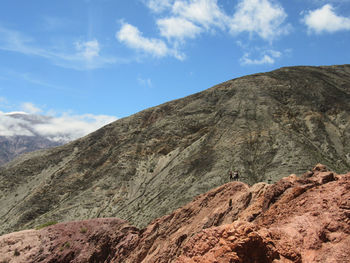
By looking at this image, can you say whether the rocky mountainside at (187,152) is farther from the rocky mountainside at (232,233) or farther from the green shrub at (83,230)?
the rocky mountainside at (232,233)

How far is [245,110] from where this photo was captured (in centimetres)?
6353

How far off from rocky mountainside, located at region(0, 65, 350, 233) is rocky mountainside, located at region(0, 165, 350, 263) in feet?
66.9

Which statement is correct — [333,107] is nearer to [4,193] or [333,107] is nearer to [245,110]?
[245,110]

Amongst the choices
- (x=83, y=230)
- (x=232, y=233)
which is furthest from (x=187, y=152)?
(x=232, y=233)

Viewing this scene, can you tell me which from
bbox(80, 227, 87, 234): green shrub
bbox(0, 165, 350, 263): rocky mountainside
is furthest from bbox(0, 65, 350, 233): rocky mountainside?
bbox(0, 165, 350, 263): rocky mountainside

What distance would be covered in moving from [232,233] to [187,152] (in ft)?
169

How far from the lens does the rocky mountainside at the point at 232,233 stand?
19.4 ft

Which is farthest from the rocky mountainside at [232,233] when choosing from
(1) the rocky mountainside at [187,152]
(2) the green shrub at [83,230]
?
(1) the rocky mountainside at [187,152]

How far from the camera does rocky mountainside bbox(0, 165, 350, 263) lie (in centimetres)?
593

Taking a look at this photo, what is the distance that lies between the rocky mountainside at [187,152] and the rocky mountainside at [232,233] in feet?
66.9

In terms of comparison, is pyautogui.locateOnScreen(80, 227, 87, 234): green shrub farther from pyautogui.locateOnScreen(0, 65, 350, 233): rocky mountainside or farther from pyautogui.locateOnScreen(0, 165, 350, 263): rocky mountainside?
pyautogui.locateOnScreen(0, 65, 350, 233): rocky mountainside

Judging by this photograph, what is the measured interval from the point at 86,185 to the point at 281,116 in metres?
39.6

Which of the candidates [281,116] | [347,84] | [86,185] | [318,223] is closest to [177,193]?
[86,185]

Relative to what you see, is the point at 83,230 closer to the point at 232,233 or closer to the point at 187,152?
the point at 232,233
